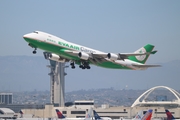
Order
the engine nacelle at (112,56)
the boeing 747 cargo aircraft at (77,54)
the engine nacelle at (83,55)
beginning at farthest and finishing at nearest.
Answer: the engine nacelle at (112,56) → the engine nacelle at (83,55) → the boeing 747 cargo aircraft at (77,54)

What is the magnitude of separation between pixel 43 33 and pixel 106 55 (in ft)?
41.5

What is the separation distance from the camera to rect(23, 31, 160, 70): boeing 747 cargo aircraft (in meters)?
82.4

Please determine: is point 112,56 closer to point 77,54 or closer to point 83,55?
point 83,55

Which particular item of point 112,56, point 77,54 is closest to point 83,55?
point 77,54

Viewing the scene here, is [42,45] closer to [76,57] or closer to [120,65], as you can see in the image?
[76,57]

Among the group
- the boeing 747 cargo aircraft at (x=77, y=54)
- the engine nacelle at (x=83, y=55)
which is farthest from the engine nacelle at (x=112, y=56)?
the engine nacelle at (x=83, y=55)

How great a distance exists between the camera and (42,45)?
82312mm

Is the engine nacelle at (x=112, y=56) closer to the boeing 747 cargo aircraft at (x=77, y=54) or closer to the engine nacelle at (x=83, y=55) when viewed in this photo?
the boeing 747 cargo aircraft at (x=77, y=54)

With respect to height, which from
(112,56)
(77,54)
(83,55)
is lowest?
(112,56)

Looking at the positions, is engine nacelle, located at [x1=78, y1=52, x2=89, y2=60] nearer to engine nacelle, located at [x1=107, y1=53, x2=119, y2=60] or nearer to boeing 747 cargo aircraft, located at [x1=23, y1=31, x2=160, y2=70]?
boeing 747 cargo aircraft, located at [x1=23, y1=31, x2=160, y2=70]

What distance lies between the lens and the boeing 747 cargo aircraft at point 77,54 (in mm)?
82450

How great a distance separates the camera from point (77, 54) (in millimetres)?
85875

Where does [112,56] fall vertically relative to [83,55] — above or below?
below

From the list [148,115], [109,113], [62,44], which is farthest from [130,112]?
[62,44]
